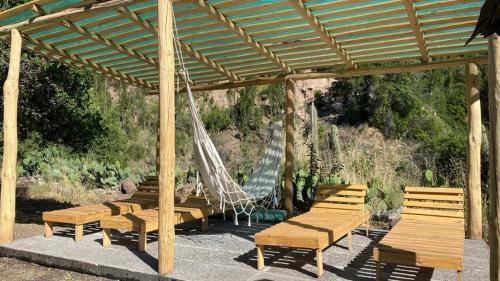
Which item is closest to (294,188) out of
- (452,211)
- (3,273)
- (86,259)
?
(452,211)

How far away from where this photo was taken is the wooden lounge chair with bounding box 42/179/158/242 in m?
4.64

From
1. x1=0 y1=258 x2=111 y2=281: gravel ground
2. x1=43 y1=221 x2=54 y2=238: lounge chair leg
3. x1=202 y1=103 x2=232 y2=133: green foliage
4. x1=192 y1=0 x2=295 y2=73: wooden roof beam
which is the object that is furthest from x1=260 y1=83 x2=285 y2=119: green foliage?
x1=0 y1=258 x2=111 y2=281: gravel ground

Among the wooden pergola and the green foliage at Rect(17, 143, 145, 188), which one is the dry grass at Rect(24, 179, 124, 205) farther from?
the wooden pergola

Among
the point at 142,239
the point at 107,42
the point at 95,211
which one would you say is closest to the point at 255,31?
the point at 107,42

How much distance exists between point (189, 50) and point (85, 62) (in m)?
1.63

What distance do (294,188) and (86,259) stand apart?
11.8 feet

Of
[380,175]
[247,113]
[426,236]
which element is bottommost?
[426,236]

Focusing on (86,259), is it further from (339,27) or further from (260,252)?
(339,27)

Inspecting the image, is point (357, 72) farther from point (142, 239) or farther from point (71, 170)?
point (71, 170)

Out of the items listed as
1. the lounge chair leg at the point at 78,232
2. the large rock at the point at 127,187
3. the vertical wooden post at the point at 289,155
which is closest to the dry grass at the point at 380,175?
the vertical wooden post at the point at 289,155

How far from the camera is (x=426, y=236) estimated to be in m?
3.65

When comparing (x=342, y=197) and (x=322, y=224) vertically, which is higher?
(x=342, y=197)

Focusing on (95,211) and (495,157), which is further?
(95,211)

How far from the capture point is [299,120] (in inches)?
733
